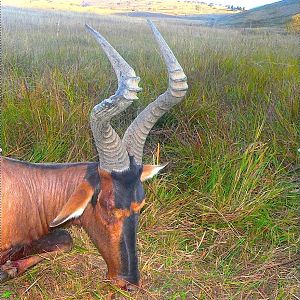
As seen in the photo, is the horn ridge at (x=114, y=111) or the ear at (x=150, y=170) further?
the ear at (x=150, y=170)

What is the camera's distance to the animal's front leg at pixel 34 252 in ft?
14.1

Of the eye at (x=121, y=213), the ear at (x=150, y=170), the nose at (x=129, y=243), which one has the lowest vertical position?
the nose at (x=129, y=243)

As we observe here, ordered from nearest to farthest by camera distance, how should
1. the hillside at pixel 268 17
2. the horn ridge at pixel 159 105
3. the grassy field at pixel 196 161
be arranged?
1. the horn ridge at pixel 159 105
2. the grassy field at pixel 196 161
3. the hillside at pixel 268 17

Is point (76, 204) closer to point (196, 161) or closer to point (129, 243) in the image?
point (129, 243)

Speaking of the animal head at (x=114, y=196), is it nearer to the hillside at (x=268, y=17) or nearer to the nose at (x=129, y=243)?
the nose at (x=129, y=243)

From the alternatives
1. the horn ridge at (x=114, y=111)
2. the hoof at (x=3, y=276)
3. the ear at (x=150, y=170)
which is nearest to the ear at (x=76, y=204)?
the horn ridge at (x=114, y=111)

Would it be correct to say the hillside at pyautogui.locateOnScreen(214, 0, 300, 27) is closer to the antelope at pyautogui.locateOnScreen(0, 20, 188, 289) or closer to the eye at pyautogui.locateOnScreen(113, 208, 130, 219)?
the antelope at pyautogui.locateOnScreen(0, 20, 188, 289)

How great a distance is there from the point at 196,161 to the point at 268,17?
639cm

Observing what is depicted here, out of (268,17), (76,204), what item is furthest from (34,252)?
(268,17)

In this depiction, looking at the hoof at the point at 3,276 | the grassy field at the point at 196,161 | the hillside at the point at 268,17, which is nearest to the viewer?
the hoof at the point at 3,276

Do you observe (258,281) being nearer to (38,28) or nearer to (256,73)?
(256,73)

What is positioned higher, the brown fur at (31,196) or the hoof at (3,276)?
the brown fur at (31,196)

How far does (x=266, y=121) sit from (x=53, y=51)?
373cm

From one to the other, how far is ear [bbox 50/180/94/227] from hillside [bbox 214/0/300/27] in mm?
7639
